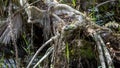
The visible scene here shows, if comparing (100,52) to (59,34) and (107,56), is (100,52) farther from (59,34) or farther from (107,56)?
(59,34)

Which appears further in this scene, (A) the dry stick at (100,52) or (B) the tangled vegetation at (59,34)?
(B) the tangled vegetation at (59,34)

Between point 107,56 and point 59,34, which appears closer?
point 107,56

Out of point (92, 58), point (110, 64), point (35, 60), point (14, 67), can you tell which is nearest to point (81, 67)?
point (92, 58)

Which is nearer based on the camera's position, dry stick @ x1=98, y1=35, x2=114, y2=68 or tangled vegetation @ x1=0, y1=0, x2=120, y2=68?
dry stick @ x1=98, y1=35, x2=114, y2=68

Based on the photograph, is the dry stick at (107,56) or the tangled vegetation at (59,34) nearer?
the dry stick at (107,56)

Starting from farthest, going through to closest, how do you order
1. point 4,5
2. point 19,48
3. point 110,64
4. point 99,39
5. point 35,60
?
point 4,5 < point 19,48 < point 35,60 < point 99,39 < point 110,64

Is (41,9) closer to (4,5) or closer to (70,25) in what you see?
(4,5)

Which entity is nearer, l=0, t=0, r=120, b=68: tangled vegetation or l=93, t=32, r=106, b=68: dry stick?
l=93, t=32, r=106, b=68: dry stick

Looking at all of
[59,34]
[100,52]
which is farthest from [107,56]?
[59,34]

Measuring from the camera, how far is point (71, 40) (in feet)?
9.09

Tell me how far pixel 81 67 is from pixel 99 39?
30cm

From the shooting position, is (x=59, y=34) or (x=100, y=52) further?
(x=59, y=34)

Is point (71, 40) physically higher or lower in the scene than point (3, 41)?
higher

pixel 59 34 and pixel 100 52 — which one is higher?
pixel 59 34
